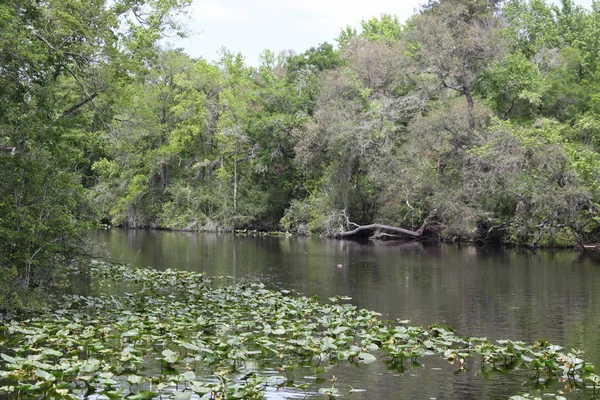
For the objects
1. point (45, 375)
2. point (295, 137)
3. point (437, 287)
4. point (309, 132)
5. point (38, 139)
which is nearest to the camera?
point (45, 375)

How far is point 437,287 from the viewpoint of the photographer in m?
19.4

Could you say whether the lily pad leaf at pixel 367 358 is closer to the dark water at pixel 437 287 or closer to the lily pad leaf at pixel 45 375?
the dark water at pixel 437 287

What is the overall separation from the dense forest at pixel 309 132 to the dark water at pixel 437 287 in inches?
142

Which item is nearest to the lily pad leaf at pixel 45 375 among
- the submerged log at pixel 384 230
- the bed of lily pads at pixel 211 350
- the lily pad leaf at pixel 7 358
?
the bed of lily pads at pixel 211 350

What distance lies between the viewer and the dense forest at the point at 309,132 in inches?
548

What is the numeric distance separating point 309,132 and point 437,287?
2601 cm

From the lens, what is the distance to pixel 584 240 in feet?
114

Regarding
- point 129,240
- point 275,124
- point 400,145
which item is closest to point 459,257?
point 400,145

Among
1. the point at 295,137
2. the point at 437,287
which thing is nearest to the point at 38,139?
the point at 437,287

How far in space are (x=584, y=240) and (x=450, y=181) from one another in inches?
311

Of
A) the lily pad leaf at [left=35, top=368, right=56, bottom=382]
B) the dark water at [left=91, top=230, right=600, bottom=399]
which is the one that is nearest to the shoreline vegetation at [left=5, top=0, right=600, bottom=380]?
the lily pad leaf at [left=35, top=368, right=56, bottom=382]

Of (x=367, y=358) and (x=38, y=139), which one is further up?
(x=38, y=139)

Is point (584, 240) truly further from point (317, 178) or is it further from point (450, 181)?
point (317, 178)

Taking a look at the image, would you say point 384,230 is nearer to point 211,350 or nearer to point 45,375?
point 211,350
